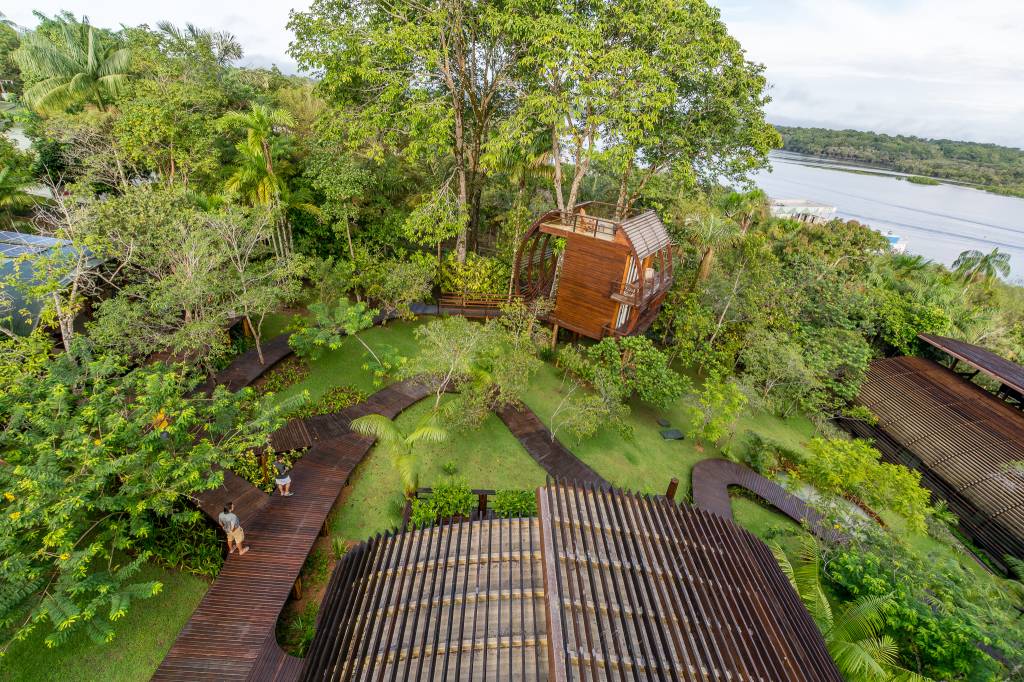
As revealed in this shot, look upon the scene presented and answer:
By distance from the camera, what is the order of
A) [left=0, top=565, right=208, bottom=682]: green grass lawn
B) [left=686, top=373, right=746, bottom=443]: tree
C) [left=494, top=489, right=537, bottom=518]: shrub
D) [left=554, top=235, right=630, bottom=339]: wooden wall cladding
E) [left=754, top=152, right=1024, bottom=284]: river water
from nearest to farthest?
[left=0, top=565, right=208, bottom=682]: green grass lawn < [left=494, top=489, right=537, bottom=518]: shrub < [left=686, top=373, right=746, bottom=443]: tree < [left=554, top=235, right=630, bottom=339]: wooden wall cladding < [left=754, top=152, right=1024, bottom=284]: river water

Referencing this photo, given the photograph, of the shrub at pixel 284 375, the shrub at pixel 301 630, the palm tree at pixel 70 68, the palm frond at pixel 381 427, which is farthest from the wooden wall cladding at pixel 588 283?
the palm tree at pixel 70 68

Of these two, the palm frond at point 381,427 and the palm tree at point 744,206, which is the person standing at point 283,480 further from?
the palm tree at point 744,206

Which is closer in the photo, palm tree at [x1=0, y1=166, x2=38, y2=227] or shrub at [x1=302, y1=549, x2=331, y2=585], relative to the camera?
shrub at [x1=302, y1=549, x2=331, y2=585]

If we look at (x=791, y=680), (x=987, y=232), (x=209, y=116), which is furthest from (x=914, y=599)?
(x=987, y=232)

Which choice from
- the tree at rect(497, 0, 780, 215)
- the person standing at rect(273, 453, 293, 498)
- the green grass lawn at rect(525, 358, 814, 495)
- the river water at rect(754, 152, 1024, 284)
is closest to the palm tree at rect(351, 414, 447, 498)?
the person standing at rect(273, 453, 293, 498)

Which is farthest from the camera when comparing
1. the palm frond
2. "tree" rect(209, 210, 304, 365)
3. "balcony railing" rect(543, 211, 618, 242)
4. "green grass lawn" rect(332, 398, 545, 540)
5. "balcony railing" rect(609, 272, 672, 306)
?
"balcony railing" rect(543, 211, 618, 242)

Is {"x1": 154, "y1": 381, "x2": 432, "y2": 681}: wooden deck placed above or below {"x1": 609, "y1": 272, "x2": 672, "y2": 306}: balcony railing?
below

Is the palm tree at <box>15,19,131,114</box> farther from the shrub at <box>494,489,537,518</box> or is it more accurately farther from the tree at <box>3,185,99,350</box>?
the shrub at <box>494,489,537,518</box>

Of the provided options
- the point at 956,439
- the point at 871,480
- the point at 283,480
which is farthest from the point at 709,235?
the point at 283,480

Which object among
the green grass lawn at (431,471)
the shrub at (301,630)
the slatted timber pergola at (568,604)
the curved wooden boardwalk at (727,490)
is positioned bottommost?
the shrub at (301,630)
